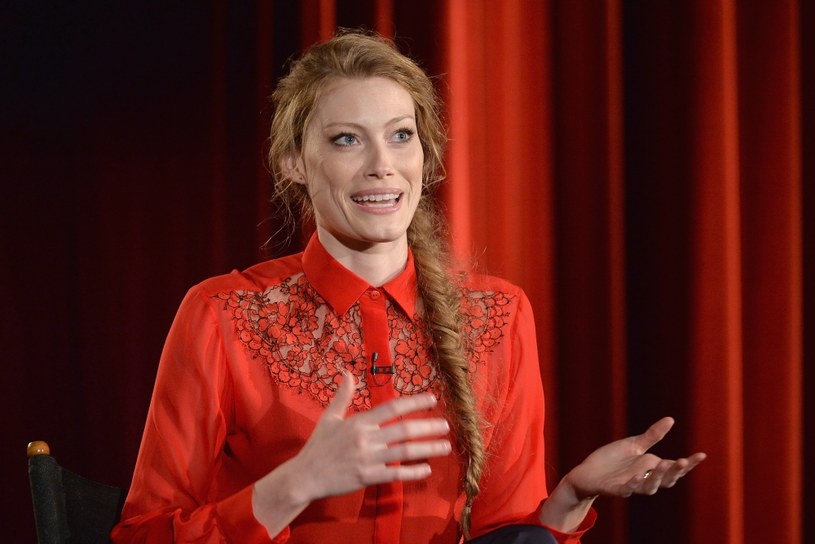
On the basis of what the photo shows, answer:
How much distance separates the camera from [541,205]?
2229mm

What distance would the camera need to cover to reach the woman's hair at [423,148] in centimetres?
155

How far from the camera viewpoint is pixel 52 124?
242 centimetres

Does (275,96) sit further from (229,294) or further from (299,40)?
(299,40)

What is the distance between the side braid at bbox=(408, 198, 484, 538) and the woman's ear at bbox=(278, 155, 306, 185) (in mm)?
235

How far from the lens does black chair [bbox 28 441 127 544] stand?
1360mm

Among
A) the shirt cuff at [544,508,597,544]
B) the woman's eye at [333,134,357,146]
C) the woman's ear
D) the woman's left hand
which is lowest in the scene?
the shirt cuff at [544,508,597,544]

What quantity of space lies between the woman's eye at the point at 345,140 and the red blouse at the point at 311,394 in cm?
18

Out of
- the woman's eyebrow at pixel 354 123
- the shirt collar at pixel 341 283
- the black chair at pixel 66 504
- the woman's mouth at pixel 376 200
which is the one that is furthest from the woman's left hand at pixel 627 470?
the black chair at pixel 66 504

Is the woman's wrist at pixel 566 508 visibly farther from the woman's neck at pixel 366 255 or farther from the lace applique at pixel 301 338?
the woman's neck at pixel 366 255

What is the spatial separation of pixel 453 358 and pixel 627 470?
32cm

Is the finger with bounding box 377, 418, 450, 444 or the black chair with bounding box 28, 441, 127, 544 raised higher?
the finger with bounding box 377, 418, 450, 444

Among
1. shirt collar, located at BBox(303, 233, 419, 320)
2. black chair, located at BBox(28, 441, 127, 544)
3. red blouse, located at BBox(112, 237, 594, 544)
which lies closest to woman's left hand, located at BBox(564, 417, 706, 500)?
red blouse, located at BBox(112, 237, 594, 544)

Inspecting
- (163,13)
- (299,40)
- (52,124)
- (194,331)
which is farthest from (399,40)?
(194,331)

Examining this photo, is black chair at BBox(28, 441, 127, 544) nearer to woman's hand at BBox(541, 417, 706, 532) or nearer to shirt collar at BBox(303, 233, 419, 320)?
shirt collar at BBox(303, 233, 419, 320)
